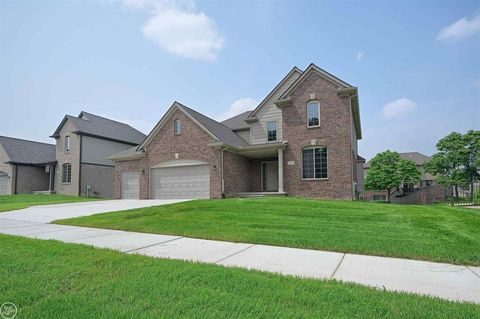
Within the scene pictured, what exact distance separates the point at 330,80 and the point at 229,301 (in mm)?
16086

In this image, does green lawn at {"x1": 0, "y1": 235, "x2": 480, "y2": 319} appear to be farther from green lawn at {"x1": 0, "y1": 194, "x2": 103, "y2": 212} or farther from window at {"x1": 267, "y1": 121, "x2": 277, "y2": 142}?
window at {"x1": 267, "y1": 121, "x2": 277, "y2": 142}

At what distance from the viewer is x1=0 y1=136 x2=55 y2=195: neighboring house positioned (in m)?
28.2

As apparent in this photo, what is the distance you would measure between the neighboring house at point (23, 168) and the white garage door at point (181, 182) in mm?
15649

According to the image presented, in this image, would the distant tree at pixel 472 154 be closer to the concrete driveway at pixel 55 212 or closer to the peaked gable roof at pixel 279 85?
the peaked gable roof at pixel 279 85

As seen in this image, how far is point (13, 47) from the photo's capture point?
38.5 feet

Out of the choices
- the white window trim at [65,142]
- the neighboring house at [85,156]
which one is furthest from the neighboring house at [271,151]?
the white window trim at [65,142]

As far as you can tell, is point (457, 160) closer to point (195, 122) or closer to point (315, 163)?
point (315, 163)

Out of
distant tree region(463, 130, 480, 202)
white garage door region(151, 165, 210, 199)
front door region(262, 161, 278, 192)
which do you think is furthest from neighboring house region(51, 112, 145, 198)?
distant tree region(463, 130, 480, 202)

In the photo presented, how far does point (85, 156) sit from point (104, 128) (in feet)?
14.2

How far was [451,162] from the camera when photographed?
32.0 metres

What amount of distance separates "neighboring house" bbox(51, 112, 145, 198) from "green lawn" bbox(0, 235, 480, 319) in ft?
80.3

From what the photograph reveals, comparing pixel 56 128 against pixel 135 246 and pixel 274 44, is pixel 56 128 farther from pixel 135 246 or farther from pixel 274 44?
pixel 135 246

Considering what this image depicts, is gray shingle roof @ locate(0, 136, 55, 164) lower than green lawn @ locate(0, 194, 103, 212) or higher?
higher

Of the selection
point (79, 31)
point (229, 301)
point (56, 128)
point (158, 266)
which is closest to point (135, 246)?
point (158, 266)
